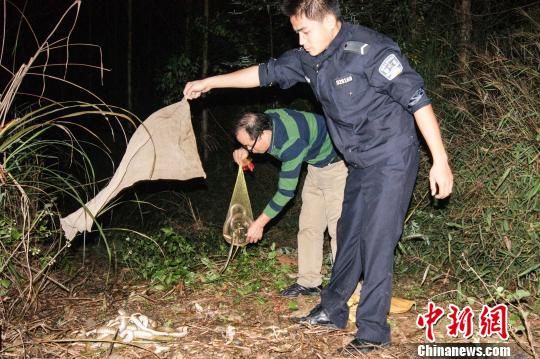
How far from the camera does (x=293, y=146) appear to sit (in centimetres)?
352

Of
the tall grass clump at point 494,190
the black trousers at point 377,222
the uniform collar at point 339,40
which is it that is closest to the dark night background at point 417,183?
the tall grass clump at point 494,190

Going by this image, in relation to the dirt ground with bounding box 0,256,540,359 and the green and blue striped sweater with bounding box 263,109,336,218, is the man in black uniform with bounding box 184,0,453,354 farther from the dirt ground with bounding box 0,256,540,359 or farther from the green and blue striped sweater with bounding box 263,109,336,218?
the green and blue striped sweater with bounding box 263,109,336,218

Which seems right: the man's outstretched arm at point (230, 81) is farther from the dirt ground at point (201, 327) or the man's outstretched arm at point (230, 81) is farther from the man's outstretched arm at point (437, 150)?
the dirt ground at point (201, 327)

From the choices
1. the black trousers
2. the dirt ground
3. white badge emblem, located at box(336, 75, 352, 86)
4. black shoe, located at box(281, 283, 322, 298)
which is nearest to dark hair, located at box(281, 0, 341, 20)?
white badge emblem, located at box(336, 75, 352, 86)

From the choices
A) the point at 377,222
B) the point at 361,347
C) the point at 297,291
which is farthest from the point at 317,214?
the point at 361,347

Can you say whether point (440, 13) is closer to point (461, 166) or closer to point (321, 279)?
point (461, 166)

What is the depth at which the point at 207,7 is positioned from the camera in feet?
24.3

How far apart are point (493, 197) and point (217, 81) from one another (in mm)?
2343

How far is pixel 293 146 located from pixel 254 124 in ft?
1.03

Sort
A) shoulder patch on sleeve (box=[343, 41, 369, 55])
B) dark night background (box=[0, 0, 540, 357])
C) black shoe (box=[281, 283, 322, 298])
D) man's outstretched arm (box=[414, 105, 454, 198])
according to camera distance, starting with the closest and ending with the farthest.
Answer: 1. man's outstretched arm (box=[414, 105, 454, 198])
2. shoulder patch on sleeve (box=[343, 41, 369, 55])
3. dark night background (box=[0, 0, 540, 357])
4. black shoe (box=[281, 283, 322, 298])

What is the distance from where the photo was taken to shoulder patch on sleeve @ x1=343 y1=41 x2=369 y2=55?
2740 millimetres

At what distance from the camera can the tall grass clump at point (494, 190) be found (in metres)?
3.67

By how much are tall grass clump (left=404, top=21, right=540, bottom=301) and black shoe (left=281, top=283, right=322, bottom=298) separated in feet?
3.25

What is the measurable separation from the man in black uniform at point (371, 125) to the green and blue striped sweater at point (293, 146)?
1.67ft
